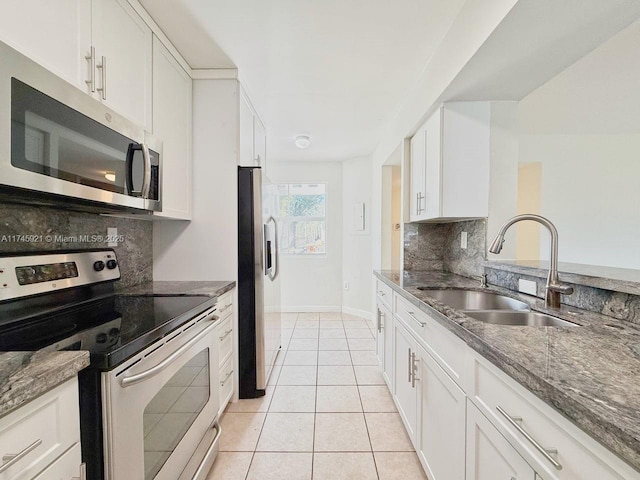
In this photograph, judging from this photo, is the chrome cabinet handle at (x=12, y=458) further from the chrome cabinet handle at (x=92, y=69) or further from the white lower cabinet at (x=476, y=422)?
the chrome cabinet handle at (x=92, y=69)

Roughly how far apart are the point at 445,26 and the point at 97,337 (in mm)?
2245

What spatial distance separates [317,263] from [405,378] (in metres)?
3.11

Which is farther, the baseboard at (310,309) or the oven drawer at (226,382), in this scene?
the baseboard at (310,309)

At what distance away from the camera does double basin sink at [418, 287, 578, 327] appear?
1213 millimetres

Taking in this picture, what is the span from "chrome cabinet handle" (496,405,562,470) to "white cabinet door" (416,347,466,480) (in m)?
0.25

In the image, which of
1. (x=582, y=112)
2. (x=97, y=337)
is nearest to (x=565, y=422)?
(x=97, y=337)

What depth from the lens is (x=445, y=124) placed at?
1.94 metres

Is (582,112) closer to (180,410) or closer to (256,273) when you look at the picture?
(256,273)

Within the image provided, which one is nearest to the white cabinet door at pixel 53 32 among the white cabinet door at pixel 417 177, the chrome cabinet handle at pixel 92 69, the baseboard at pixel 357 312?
the chrome cabinet handle at pixel 92 69

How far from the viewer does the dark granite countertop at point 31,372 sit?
57 cm

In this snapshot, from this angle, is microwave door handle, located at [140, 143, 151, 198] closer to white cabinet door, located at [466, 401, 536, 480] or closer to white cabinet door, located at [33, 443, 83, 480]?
white cabinet door, located at [33, 443, 83, 480]

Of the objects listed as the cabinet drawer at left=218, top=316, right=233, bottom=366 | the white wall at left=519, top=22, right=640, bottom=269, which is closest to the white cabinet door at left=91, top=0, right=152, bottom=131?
the cabinet drawer at left=218, top=316, right=233, bottom=366

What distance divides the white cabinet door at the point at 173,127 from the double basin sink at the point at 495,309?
1715 millimetres

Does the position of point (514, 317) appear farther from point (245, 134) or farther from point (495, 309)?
point (245, 134)
